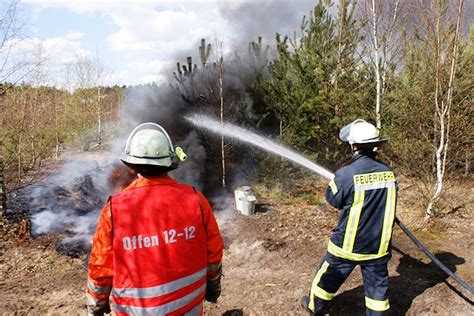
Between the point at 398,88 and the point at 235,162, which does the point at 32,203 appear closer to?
the point at 235,162

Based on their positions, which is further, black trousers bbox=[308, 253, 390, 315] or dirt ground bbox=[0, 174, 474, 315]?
dirt ground bbox=[0, 174, 474, 315]

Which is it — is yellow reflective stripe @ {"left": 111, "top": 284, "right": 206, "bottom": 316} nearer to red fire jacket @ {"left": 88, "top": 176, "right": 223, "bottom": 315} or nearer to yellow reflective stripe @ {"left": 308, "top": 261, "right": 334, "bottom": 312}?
red fire jacket @ {"left": 88, "top": 176, "right": 223, "bottom": 315}

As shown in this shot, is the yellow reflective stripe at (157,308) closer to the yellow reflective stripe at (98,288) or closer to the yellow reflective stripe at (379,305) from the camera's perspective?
the yellow reflective stripe at (98,288)

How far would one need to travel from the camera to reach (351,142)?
3.26 metres

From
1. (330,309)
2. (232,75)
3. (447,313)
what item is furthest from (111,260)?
(232,75)

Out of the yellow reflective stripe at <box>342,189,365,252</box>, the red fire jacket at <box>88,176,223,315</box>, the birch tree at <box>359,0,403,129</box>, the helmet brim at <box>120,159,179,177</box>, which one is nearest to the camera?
the red fire jacket at <box>88,176,223,315</box>

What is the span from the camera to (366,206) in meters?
3.11

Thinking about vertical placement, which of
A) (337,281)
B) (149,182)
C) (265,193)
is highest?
(149,182)

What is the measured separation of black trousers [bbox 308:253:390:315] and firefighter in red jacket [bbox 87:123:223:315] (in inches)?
70.5

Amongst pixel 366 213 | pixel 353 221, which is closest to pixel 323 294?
pixel 353 221

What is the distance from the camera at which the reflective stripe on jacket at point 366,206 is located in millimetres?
3102

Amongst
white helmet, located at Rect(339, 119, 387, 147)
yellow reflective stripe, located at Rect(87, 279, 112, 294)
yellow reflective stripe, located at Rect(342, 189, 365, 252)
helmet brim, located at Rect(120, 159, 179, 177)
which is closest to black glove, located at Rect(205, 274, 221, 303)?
yellow reflective stripe, located at Rect(87, 279, 112, 294)

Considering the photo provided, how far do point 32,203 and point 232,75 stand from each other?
6.21 meters

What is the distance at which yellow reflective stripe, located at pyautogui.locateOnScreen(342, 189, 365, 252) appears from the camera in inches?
122
